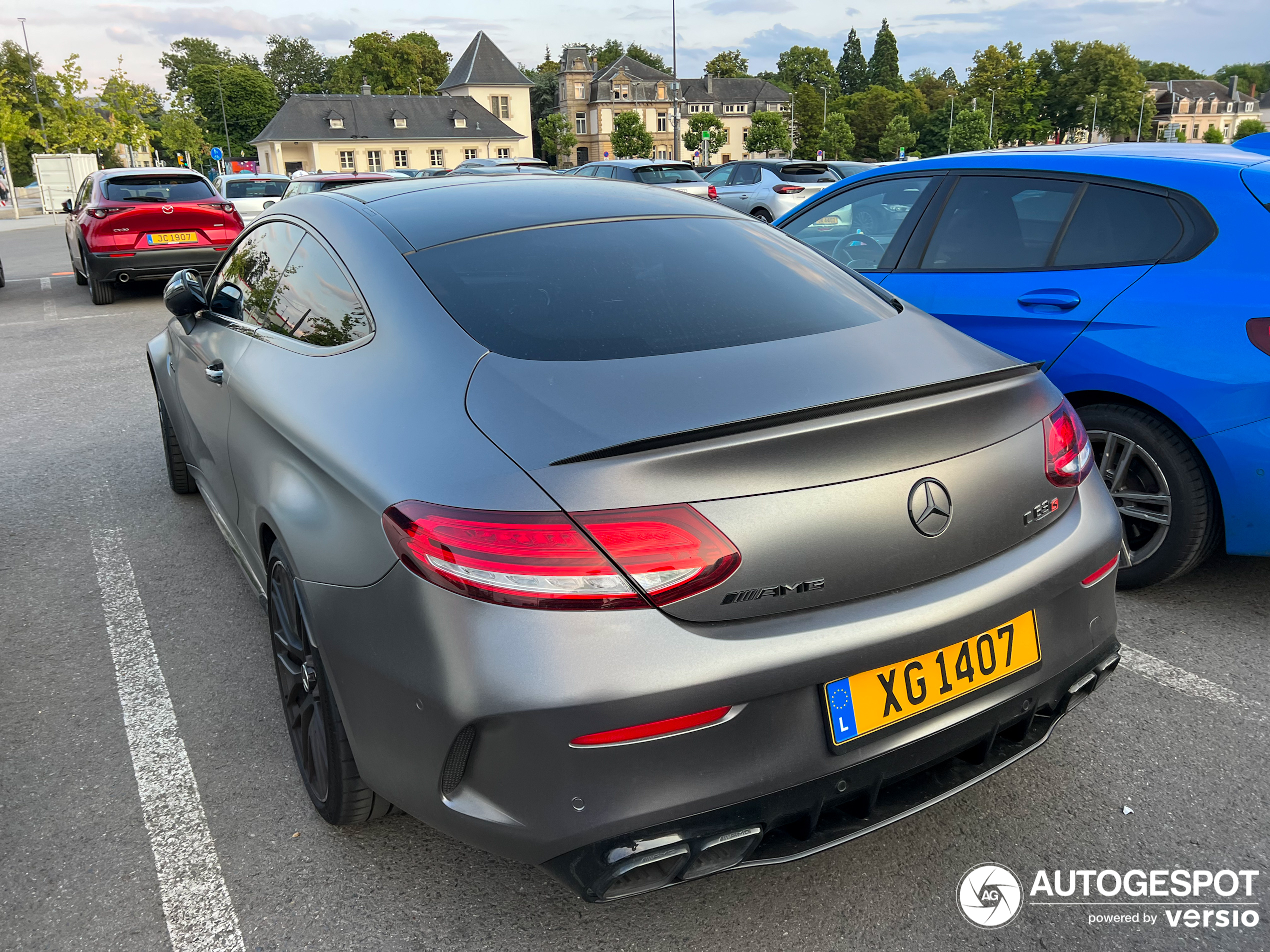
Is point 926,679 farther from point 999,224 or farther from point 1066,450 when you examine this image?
point 999,224

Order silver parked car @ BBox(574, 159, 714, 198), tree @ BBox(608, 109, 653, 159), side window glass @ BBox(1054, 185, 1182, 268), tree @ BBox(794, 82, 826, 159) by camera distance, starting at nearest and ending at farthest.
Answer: side window glass @ BBox(1054, 185, 1182, 268) < silver parked car @ BBox(574, 159, 714, 198) < tree @ BBox(608, 109, 653, 159) < tree @ BBox(794, 82, 826, 159)

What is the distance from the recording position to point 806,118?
126 m

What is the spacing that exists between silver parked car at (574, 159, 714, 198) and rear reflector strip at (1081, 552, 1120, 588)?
16313mm

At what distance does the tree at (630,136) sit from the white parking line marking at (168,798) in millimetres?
108297

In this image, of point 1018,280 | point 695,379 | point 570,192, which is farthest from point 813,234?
point 695,379

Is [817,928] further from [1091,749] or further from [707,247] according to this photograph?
[707,247]

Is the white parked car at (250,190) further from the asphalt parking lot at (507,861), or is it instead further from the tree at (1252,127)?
the asphalt parking lot at (507,861)

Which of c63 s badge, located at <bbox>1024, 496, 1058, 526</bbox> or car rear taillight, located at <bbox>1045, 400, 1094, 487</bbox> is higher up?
car rear taillight, located at <bbox>1045, 400, 1094, 487</bbox>

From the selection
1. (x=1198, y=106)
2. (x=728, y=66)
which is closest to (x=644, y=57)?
(x=728, y=66)

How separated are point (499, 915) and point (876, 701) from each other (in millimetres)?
980

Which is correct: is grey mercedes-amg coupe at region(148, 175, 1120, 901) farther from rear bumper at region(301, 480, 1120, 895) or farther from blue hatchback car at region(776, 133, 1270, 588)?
blue hatchback car at region(776, 133, 1270, 588)

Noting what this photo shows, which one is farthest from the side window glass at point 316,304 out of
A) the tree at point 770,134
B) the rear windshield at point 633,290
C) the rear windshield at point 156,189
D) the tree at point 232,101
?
the tree at point 232,101

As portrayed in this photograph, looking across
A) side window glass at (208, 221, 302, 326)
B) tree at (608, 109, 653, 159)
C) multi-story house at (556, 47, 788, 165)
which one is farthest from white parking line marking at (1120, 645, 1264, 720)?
multi-story house at (556, 47, 788, 165)

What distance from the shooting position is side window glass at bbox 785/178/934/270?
451 cm
